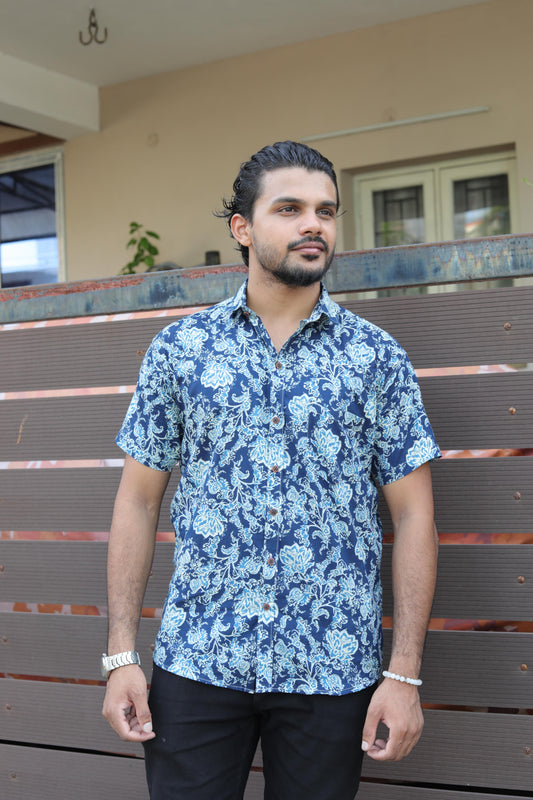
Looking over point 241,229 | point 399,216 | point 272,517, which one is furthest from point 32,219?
point 272,517

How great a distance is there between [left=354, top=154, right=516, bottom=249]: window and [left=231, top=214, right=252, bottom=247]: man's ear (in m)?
3.37

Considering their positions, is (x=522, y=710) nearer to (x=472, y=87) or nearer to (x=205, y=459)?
(x=205, y=459)

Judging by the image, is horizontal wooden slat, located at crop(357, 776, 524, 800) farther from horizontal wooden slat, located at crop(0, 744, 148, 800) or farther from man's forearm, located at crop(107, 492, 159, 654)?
man's forearm, located at crop(107, 492, 159, 654)

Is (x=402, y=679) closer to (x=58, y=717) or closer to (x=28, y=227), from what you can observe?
(x=58, y=717)

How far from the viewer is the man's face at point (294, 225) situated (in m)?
1.56

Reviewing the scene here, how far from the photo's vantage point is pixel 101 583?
2.08m

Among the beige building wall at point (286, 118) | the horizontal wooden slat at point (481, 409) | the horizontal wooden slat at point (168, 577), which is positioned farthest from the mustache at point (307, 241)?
the beige building wall at point (286, 118)

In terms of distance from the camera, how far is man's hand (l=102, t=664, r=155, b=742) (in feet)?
4.95

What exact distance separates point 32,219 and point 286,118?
6.64 feet

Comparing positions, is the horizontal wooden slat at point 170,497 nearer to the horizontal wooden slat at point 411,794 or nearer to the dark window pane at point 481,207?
the horizontal wooden slat at point 411,794

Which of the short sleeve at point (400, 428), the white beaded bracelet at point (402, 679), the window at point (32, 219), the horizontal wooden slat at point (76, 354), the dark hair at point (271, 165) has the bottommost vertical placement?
the white beaded bracelet at point (402, 679)

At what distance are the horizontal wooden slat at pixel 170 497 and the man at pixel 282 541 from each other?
254mm

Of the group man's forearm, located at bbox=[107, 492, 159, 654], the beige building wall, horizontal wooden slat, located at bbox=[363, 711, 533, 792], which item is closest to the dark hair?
man's forearm, located at bbox=[107, 492, 159, 654]

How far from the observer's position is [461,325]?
1.77 m
